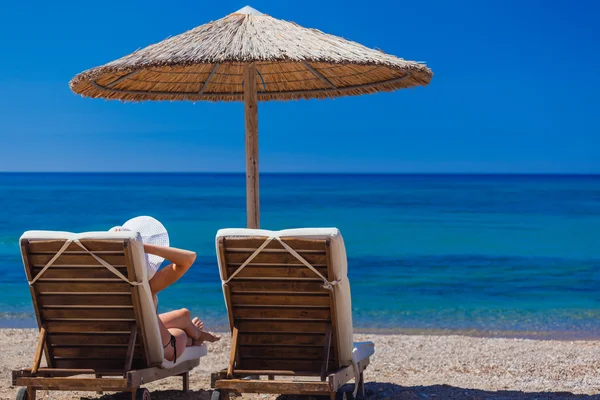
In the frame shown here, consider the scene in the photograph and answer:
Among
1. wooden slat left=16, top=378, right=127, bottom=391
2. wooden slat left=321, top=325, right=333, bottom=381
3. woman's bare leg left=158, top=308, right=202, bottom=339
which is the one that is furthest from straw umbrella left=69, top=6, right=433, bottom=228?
wooden slat left=16, top=378, right=127, bottom=391

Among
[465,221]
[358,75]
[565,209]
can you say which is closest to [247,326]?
[358,75]

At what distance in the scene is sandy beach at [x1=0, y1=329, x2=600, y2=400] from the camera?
15.8ft

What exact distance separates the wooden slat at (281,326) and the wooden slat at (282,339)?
2 cm

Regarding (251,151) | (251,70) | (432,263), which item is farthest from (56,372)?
(432,263)

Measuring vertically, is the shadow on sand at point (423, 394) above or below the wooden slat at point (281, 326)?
below

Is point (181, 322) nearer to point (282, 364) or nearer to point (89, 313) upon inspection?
point (89, 313)

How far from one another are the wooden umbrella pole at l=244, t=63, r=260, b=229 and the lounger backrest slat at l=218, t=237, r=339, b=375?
4.01 ft

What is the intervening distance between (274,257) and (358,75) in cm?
229

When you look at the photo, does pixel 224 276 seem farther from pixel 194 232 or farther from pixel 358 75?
pixel 194 232

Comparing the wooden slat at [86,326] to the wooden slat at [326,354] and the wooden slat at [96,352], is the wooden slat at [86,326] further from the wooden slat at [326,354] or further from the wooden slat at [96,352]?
the wooden slat at [326,354]

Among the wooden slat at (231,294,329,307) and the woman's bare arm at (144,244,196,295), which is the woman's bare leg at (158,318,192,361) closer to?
the woman's bare arm at (144,244,196,295)

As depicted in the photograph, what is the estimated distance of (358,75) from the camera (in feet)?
18.7

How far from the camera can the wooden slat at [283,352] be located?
13.1 ft

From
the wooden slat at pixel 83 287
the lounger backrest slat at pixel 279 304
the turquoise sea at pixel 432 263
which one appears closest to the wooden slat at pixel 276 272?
the lounger backrest slat at pixel 279 304
